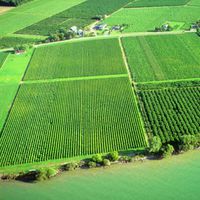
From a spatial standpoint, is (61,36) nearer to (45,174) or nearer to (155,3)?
(155,3)

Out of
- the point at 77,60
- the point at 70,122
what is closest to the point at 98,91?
the point at 70,122

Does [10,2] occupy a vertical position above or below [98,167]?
above

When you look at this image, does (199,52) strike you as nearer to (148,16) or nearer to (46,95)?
(148,16)

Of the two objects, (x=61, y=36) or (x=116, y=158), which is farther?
(x=61, y=36)

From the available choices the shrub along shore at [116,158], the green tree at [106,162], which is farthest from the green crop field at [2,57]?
the green tree at [106,162]

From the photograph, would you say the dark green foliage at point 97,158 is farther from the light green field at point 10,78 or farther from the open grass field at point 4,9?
the open grass field at point 4,9

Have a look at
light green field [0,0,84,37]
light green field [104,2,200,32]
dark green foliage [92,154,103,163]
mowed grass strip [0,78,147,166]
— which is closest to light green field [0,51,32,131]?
mowed grass strip [0,78,147,166]

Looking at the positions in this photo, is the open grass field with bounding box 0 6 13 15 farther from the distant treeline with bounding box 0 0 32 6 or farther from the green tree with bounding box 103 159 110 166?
the green tree with bounding box 103 159 110 166
